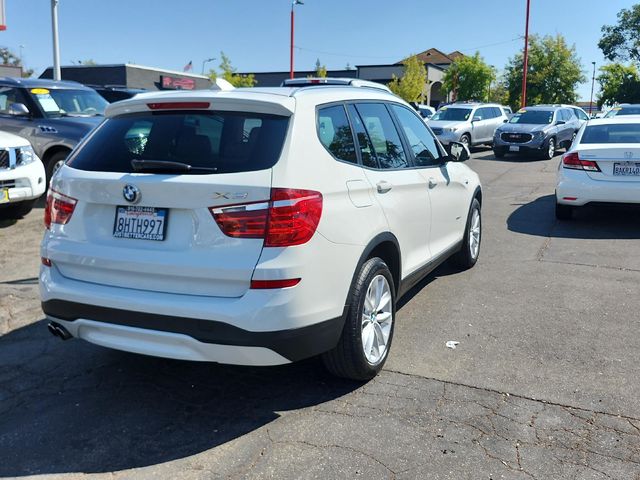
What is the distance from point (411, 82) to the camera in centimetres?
4988

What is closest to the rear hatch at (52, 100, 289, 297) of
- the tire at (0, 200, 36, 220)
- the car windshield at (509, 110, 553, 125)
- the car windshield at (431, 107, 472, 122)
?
the tire at (0, 200, 36, 220)

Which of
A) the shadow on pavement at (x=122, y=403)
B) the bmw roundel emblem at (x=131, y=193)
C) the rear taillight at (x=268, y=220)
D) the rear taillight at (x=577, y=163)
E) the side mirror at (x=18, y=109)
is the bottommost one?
the shadow on pavement at (x=122, y=403)

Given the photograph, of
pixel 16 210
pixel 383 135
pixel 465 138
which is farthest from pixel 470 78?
pixel 383 135

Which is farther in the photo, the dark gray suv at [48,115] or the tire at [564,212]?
the dark gray suv at [48,115]

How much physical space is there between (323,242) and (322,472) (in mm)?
1156

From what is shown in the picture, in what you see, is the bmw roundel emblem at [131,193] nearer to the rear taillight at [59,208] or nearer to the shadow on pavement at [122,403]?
the rear taillight at [59,208]

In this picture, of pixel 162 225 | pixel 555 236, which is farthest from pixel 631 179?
pixel 162 225

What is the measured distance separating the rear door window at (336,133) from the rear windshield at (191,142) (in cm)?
33

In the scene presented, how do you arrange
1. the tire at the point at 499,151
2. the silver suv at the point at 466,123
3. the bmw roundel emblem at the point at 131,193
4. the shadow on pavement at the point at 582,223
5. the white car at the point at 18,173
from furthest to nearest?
the silver suv at the point at 466,123
the tire at the point at 499,151
the shadow on pavement at the point at 582,223
the white car at the point at 18,173
the bmw roundel emblem at the point at 131,193

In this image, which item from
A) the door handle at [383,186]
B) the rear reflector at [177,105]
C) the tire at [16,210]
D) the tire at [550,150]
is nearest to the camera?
the rear reflector at [177,105]

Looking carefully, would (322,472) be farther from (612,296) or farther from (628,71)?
(628,71)

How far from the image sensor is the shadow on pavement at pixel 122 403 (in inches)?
127

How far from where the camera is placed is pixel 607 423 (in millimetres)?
3484

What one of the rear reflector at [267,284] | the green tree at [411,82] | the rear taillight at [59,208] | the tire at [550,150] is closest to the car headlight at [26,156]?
the rear taillight at [59,208]
